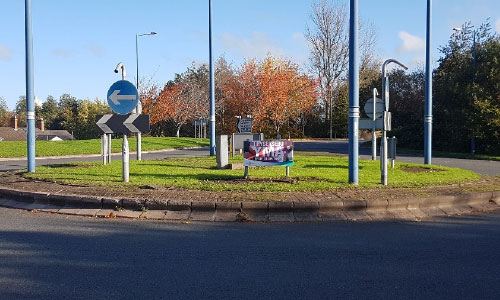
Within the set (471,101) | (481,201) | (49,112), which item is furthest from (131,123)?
(49,112)

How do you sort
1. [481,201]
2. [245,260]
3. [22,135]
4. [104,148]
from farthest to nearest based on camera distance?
1. [22,135]
2. [104,148]
3. [481,201]
4. [245,260]

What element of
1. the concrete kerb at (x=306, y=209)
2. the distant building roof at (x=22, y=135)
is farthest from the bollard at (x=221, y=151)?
the distant building roof at (x=22, y=135)

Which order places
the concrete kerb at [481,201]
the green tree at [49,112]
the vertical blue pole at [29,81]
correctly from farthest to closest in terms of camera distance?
the green tree at [49,112], the vertical blue pole at [29,81], the concrete kerb at [481,201]

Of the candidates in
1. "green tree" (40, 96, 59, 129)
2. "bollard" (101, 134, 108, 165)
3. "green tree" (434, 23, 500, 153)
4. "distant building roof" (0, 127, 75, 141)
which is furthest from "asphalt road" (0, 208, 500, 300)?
"green tree" (40, 96, 59, 129)

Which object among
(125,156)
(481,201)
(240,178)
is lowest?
(481,201)

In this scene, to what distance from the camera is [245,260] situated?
18.3 ft

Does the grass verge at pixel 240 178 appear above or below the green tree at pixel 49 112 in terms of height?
below

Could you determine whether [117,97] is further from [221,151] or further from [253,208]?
[253,208]

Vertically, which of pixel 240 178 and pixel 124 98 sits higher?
pixel 124 98

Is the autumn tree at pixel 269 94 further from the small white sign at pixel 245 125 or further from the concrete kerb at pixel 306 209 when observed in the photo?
the concrete kerb at pixel 306 209

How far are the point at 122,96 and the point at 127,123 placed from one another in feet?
2.04

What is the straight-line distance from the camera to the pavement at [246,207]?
809cm

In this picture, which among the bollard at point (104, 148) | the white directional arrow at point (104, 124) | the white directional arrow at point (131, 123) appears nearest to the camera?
the white directional arrow at point (131, 123)

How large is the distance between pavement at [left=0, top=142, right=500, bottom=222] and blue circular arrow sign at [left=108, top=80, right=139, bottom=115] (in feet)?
7.54
